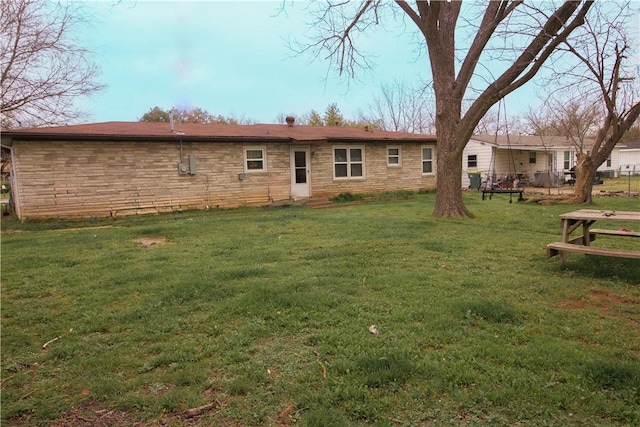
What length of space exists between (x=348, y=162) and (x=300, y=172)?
231 centimetres

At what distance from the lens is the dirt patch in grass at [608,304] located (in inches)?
150

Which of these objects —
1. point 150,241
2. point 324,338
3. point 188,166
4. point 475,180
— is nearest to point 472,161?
point 475,180

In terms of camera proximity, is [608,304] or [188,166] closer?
[608,304]

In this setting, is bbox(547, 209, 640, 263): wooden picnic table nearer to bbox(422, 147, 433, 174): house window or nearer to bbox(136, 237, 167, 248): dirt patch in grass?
bbox(136, 237, 167, 248): dirt patch in grass

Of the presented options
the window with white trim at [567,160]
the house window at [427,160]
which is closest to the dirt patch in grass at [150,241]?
the house window at [427,160]

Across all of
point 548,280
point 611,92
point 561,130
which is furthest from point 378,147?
point 548,280

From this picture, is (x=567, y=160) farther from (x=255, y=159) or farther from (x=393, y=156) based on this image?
(x=255, y=159)

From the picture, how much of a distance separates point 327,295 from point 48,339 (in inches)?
100

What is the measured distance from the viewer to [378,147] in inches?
719

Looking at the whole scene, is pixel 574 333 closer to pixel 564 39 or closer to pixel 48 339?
pixel 48 339

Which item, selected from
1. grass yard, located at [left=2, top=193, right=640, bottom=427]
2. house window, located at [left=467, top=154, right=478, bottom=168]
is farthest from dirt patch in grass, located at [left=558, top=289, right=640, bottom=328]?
house window, located at [left=467, top=154, right=478, bottom=168]

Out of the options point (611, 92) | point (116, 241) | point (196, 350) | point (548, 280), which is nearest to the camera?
point (196, 350)

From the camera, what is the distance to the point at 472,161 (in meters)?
25.3

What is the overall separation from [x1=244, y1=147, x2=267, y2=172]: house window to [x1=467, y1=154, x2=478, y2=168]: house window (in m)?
14.9
